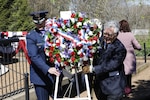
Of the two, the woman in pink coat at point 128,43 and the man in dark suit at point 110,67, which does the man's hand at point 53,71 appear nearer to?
the man in dark suit at point 110,67

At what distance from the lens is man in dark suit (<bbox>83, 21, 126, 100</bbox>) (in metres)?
4.76

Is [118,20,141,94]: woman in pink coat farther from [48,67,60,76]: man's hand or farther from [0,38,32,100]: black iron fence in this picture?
[48,67,60,76]: man's hand

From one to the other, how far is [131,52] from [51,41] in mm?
3233

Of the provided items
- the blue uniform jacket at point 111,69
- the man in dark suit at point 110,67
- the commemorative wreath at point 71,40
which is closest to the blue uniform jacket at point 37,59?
the commemorative wreath at point 71,40

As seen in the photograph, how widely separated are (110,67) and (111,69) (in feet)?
0.11

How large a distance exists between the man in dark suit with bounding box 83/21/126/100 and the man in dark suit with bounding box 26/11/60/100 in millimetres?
532

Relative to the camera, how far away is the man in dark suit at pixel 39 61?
4.79 m

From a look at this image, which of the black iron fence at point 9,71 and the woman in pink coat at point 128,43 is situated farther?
the black iron fence at point 9,71

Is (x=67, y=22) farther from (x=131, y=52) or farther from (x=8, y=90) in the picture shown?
(x=8, y=90)

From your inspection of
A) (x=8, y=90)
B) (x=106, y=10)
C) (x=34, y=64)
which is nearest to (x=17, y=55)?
(x=8, y=90)

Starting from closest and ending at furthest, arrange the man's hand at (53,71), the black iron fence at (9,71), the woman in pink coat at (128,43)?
1. the man's hand at (53,71)
2. the woman in pink coat at (128,43)
3. the black iron fence at (9,71)

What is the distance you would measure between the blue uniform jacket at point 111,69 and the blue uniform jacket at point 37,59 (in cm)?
68

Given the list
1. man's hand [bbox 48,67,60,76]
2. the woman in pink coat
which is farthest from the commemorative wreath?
the woman in pink coat

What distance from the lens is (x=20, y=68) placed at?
9.54 metres
